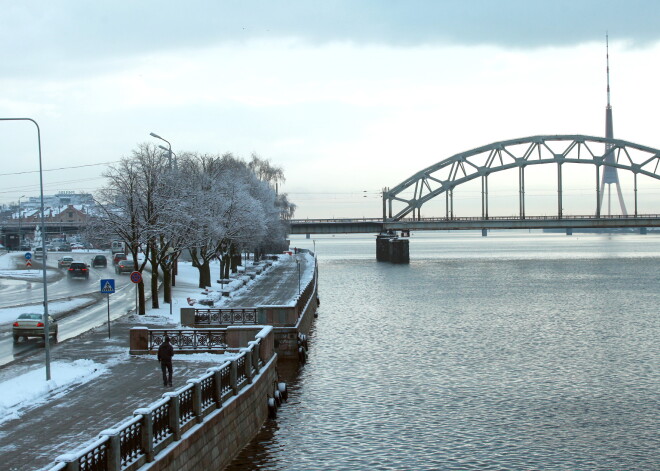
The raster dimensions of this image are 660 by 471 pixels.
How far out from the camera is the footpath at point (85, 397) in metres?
17.7

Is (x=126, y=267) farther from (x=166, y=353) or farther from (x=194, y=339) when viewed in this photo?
(x=166, y=353)

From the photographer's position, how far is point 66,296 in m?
58.8

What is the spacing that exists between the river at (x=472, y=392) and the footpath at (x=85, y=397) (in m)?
3.53

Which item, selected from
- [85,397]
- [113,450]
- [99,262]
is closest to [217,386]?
[85,397]

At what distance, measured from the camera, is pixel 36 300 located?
55.3 metres

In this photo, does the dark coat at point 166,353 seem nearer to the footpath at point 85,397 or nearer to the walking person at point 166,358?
the walking person at point 166,358

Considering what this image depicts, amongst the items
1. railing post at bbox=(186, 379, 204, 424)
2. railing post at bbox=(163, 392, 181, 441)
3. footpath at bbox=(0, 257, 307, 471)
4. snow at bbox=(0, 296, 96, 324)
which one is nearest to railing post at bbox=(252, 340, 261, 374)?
footpath at bbox=(0, 257, 307, 471)

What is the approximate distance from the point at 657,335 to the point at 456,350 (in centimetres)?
1377

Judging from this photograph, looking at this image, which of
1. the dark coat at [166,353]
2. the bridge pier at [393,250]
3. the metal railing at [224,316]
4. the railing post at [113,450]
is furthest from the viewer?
the bridge pier at [393,250]

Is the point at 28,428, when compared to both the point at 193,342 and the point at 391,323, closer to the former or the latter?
the point at 193,342

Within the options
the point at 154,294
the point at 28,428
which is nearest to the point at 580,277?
the point at 154,294

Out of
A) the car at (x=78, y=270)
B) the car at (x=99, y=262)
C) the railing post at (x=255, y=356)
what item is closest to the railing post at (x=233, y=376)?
the railing post at (x=255, y=356)

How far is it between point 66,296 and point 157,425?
44.6 m

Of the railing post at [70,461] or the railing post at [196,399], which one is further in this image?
the railing post at [196,399]
